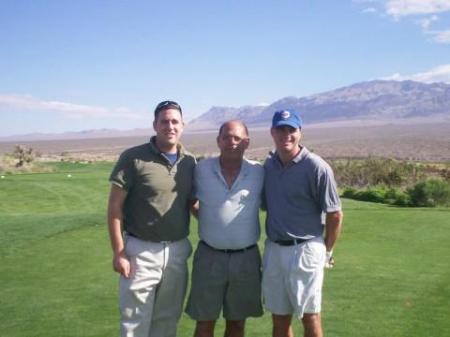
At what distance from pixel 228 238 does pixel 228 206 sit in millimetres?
229

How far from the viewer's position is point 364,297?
18.1ft

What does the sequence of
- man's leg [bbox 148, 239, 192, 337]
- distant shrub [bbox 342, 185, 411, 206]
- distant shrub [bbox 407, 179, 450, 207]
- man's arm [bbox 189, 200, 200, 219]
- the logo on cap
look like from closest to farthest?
1. the logo on cap
2. man's leg [bbox 148, 239, 192, 337]
3. man's arm [bbox 189, 200, 200, 219]
4. distant shrub [bbox 407, 179, 450, 207]
5. distant shrub [bbox 342, 185, 411, 206]

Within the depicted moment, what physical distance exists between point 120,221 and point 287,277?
124 centimetres

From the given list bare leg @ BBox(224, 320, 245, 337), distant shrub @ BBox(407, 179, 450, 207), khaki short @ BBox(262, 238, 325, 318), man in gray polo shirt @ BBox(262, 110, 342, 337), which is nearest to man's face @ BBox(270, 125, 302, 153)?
man in gray polo shirt @ BBox(262, 110, 342, 337)

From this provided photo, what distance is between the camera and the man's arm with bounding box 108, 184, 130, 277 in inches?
167

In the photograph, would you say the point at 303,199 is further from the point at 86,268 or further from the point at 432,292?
the point at 86,268

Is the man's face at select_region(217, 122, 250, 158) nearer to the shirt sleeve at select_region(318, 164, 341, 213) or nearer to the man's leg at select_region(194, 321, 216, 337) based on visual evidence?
the shirt sleeve at select_region(318, 164, 341, 213)

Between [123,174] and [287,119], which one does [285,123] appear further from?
[123,174]

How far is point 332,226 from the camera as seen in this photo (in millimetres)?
4332

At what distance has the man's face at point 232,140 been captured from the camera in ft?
14.2

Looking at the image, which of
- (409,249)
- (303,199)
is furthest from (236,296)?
(409,249)

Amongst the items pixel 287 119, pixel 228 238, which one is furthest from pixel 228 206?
pixel 287 119

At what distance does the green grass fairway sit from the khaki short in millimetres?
517

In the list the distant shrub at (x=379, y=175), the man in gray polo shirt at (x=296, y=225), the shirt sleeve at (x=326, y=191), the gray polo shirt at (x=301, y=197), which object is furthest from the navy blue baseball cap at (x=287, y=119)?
→ the distant shrub at (x=379, y=175)
